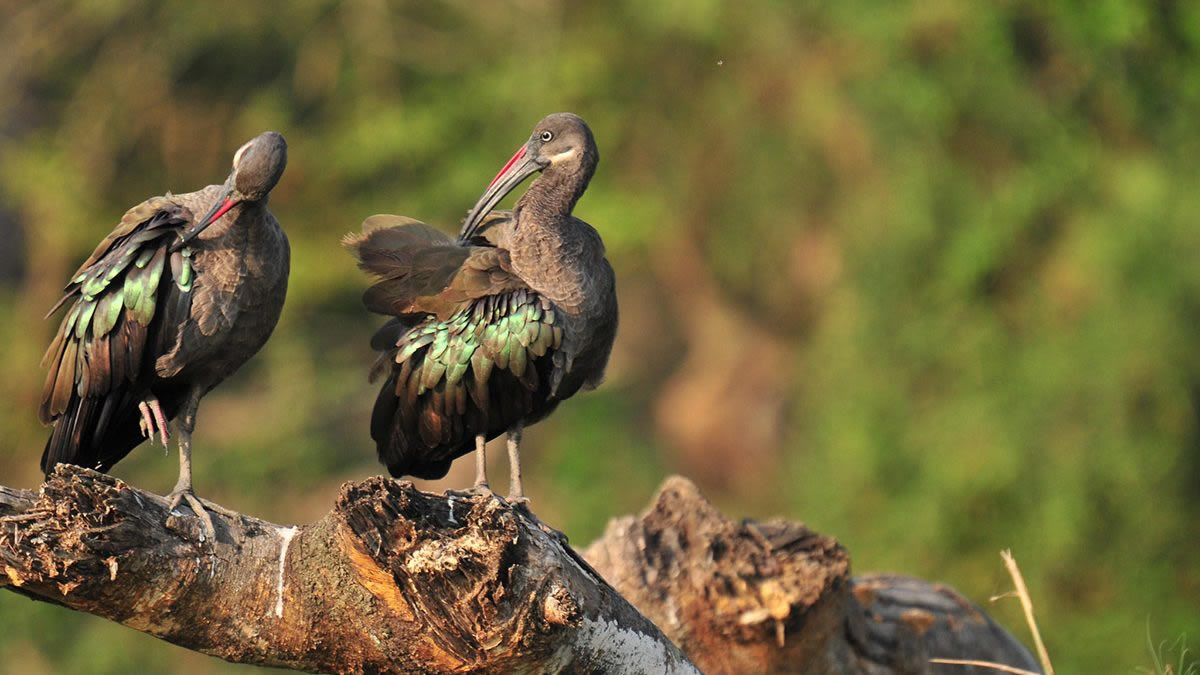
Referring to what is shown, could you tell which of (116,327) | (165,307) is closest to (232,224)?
(165,307)

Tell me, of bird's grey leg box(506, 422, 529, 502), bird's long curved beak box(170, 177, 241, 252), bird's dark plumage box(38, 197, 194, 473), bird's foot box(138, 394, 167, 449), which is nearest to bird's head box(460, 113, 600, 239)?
bird's grey leg box(506, 422, 529, 502)

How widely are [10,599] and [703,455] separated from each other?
7.77 meters

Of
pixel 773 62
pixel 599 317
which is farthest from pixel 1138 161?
pixel 599 317

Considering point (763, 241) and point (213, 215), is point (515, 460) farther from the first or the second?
point (763, 241)

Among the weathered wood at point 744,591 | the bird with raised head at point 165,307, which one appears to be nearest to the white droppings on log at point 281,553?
the bird with raised head at point 165,307

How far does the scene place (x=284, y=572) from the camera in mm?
5684

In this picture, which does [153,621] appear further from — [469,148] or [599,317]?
[469,148]

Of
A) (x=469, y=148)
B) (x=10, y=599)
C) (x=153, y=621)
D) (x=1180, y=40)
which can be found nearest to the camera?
(x=153, y=621)

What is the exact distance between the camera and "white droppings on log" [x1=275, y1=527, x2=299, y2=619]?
566 centimetres

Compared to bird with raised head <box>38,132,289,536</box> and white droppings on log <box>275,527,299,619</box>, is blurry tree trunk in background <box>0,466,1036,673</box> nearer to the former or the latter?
white droppings on log <box>275,527,299,619</box>

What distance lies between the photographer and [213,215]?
6340mm

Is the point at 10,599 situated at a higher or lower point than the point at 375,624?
higher

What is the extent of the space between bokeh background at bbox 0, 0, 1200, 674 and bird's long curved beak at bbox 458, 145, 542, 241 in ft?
18.5

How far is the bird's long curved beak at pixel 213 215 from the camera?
6.33 m
